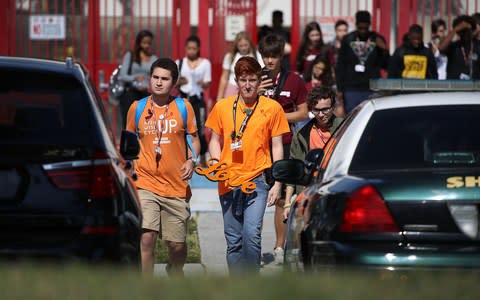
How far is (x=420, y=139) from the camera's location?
675 cm

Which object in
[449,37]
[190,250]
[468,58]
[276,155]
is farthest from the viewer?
[449,37]

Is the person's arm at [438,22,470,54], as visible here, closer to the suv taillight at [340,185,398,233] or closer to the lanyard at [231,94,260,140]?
the lanyard at [231,94,260,140]

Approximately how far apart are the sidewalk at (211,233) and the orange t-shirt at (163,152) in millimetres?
685

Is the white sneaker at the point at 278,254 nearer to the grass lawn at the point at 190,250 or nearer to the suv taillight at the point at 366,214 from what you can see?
the grass lawn at the point at 190,250

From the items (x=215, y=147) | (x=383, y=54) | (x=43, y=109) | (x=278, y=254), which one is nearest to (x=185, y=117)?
(x=215, y=147)

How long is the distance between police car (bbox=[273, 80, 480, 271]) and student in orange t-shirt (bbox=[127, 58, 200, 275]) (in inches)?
87.0

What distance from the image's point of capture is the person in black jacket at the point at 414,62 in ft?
58.9

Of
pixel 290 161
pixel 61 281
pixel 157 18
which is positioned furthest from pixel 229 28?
pixel 61 281

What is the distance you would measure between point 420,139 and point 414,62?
11.4 m

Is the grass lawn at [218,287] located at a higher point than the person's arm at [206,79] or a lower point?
lower

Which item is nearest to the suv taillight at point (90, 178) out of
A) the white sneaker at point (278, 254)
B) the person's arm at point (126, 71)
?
the white sneaker at point (278, 254)

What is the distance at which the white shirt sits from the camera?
58.4 ft

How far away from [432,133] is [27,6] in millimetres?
13466

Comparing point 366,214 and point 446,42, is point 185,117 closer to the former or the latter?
point 366,214
